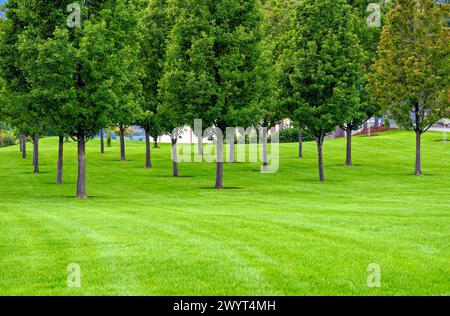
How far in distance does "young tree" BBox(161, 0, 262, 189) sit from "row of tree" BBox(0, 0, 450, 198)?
0.08m

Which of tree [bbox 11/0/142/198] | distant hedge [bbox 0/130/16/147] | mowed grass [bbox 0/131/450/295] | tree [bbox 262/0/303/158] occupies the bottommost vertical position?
mowed grass [bbox 0/131/450/295]

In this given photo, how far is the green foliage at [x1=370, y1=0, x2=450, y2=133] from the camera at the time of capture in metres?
50.0

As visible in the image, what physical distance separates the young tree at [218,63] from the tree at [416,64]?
14.5 m

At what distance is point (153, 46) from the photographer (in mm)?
51500

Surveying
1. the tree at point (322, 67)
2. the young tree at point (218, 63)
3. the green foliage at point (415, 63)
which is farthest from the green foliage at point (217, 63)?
the green foliage at point (415, 63)

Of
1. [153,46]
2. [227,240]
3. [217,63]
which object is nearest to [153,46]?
[153,46]

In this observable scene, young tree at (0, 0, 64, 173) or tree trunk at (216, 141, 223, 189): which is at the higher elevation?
young tree at (0, 0, 64, 173)

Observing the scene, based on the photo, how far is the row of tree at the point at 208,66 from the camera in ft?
109

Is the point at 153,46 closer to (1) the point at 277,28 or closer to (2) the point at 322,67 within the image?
(2) the point at 322,67

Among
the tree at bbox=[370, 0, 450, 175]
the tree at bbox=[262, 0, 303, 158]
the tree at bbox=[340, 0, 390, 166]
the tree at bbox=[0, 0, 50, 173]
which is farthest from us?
the tree at bbox=[340, 0, 390, 166]

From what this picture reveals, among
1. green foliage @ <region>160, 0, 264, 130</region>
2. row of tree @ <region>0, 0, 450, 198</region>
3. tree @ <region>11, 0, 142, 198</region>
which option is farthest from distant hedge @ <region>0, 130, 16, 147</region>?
tree @ <region>11, 0, 142, 198</region>

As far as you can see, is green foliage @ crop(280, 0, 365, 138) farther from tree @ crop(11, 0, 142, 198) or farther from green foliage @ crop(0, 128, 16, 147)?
green foliage @ crop(0, 128, 16, 147)
